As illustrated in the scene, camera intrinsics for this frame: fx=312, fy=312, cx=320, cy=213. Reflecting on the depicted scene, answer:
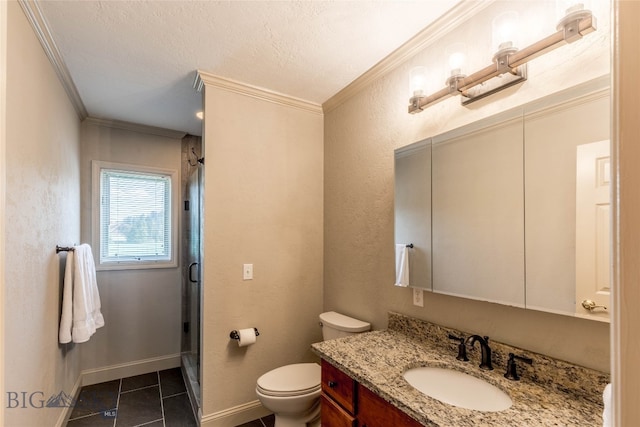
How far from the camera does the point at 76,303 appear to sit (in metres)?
2.10

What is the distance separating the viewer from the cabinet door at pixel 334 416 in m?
1.40

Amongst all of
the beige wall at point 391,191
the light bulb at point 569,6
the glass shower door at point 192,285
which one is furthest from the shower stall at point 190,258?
the light bulb at point 569,6

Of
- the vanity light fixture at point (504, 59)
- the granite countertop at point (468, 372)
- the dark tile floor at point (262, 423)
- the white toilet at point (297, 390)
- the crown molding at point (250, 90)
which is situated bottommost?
the dark tile floor at point (262, 423)

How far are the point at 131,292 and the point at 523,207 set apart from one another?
329 centimetres

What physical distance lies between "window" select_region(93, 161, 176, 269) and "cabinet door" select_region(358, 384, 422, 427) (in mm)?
2572

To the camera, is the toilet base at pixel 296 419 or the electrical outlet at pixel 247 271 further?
the electrical outlet at pixel 247 271

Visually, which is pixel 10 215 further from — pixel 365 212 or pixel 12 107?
pixel 365 212

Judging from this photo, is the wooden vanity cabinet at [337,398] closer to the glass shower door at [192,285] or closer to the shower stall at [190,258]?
the glass shower door at [192,285]

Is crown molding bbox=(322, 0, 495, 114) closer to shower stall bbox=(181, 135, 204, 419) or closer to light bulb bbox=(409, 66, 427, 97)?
light bulb bbox=(409, 66, 427, 97)

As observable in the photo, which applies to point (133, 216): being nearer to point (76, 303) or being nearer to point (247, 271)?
point (76, 303)

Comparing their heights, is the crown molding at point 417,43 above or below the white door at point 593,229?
above

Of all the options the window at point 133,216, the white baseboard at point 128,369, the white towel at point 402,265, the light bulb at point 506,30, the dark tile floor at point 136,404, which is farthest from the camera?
the window at point 133,216

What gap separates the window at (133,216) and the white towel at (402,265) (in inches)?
95.5

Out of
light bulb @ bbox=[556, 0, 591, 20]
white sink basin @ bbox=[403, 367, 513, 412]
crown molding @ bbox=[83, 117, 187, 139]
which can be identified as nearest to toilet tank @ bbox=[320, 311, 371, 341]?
white sink basin @ bbox=[403, 367, 513, 412]
